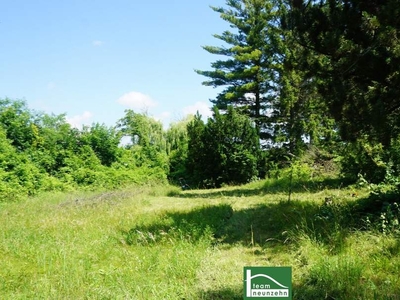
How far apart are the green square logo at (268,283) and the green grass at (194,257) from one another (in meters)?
1.18

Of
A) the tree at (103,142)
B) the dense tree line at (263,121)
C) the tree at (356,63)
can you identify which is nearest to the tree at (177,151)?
the dense tree line at (263,121)

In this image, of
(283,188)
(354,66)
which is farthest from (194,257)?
(283,188)

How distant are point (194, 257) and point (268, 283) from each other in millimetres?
2064

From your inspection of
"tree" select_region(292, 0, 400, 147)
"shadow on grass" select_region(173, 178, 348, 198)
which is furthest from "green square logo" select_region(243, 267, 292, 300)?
"shadow on grass" select_region(173, 178, 348, 198)

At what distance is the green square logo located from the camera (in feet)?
6.23

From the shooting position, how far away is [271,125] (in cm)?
2256

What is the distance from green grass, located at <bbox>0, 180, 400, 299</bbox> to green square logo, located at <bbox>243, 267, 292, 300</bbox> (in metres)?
1.18

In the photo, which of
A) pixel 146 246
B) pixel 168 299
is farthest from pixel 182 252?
pixel 168 299

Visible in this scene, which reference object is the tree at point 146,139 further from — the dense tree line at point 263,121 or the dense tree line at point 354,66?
the dense tree line at point 354,66

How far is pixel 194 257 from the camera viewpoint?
12.7 feet

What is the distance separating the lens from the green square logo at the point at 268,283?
190cm

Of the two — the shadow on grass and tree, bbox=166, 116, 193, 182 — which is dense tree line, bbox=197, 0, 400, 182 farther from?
tree, bbox=166, 116, 193, 182

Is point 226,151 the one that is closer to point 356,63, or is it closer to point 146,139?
point 146,139

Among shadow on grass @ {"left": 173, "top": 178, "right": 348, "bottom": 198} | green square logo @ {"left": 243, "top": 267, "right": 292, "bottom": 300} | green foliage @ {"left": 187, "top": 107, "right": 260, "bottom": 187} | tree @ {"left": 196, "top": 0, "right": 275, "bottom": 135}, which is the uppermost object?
tree @ {"left": 196, "top": 0, "right": 275, "bottom": 135}
